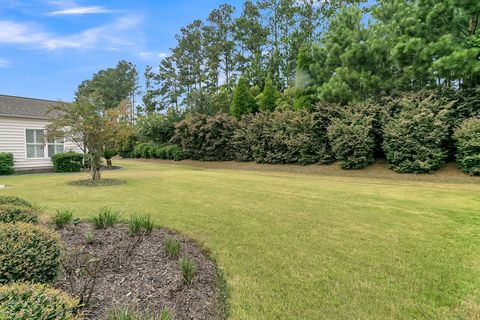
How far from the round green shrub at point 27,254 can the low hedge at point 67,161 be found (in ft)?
43.8

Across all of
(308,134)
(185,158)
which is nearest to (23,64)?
(185,158)

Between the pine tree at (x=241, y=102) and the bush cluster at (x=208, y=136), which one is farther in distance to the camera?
the pine tree at (x=241, y=102)

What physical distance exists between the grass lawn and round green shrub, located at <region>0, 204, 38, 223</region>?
1.80 meters

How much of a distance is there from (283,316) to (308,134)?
13.1 m

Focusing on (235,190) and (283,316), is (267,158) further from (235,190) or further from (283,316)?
(283,316)

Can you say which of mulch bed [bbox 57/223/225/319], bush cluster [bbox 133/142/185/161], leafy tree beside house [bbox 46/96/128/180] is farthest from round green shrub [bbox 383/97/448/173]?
bush cluster [bbox 133/142/185/161]

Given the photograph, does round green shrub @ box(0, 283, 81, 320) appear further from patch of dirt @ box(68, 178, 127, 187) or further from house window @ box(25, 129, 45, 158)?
house window @ box(25, 129, 45, 158)

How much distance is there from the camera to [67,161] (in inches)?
570

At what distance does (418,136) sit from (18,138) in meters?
18.4

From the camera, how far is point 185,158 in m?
22.5

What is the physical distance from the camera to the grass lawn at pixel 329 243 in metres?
2.76

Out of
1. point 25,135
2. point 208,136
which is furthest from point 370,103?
point 25,135

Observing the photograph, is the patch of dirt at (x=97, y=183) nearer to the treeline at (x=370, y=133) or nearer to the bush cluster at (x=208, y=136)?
the treeline at (x=370, y=133)

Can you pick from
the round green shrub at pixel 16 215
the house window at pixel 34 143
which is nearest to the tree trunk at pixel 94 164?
the house window at pixel 34 143
